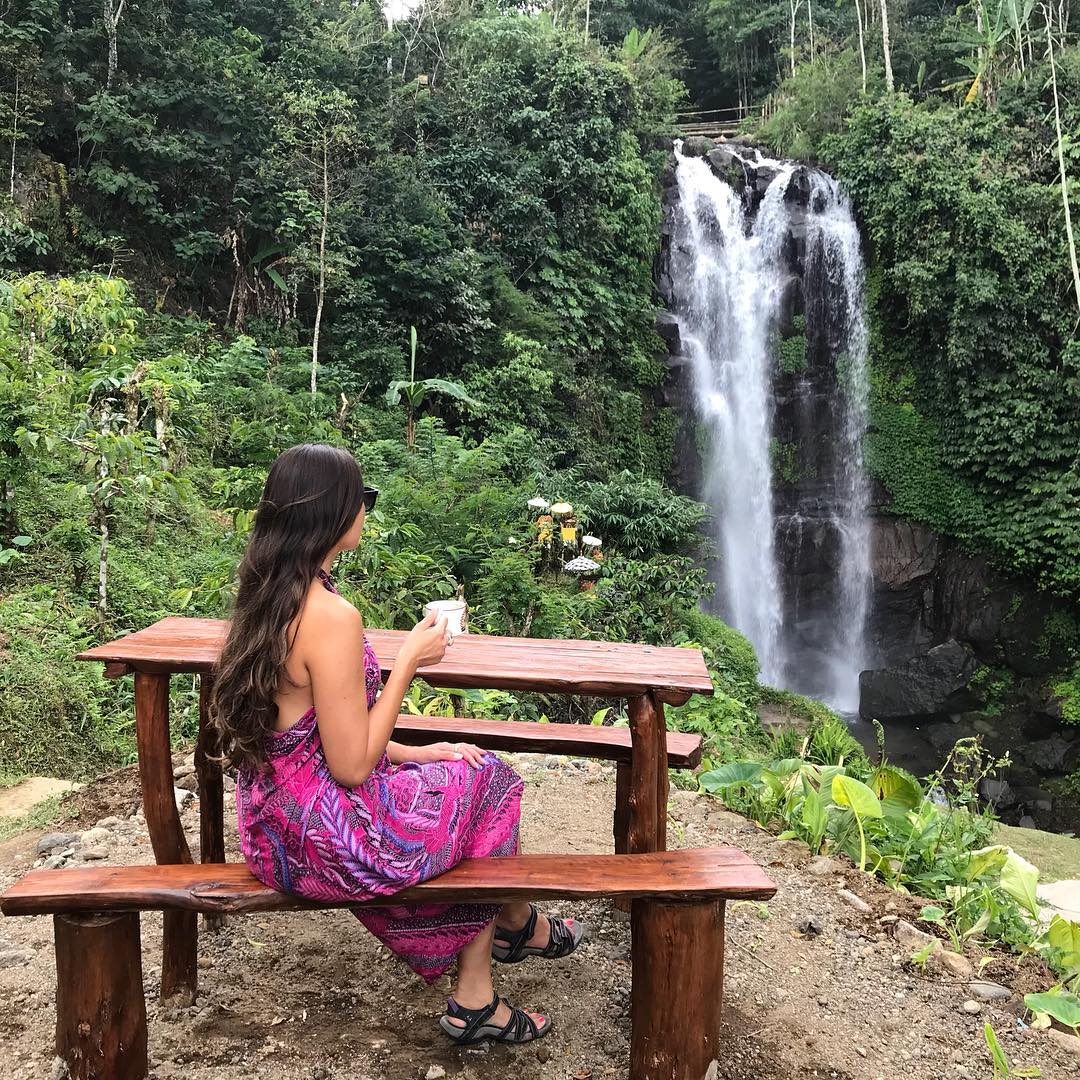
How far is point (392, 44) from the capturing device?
44.9 ft

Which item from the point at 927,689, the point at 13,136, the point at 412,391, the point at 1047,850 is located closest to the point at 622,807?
the point at 1047,850

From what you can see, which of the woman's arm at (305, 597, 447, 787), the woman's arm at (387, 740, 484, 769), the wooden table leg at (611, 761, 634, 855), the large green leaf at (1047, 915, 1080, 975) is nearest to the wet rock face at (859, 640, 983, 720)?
the large green leaf at (1047, 915, 1080, 975)

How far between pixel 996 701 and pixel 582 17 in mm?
17605

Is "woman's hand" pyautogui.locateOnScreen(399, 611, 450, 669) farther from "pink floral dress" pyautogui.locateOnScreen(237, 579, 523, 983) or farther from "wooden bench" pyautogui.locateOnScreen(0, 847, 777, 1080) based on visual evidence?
"wooden bench" pyautogui.locateOnScreen(0, 847, 777, 1080)

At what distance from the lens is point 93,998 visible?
2000mm

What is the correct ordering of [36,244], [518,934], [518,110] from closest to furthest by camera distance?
1. [518,934]
2. [36,244]
3. [518,110]

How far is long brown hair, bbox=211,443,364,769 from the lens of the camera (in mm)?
1916

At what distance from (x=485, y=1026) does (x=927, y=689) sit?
12.2 m

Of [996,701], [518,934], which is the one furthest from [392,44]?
[518,934]

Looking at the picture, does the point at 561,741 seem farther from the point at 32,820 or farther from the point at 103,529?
the point at 103,529

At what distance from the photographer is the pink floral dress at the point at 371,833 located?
6.54ft

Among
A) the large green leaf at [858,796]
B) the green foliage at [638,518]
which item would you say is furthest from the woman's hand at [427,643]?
the green foliage at [638,518]

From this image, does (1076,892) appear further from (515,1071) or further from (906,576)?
(906,576)

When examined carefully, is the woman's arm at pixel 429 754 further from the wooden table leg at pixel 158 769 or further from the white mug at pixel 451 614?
the wooden table leg at pixel 158 769
